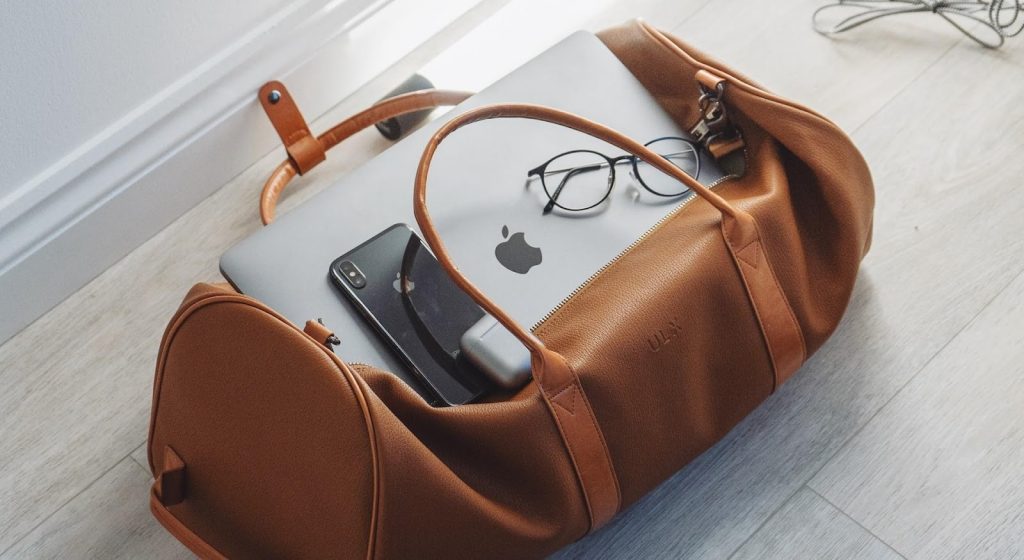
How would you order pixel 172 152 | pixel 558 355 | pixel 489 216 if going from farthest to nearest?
pixel 172 152 < pixel 489 216 < pixel 558 355

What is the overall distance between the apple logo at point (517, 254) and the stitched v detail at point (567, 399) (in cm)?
12

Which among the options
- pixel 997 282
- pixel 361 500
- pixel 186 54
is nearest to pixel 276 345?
pixel 361 500

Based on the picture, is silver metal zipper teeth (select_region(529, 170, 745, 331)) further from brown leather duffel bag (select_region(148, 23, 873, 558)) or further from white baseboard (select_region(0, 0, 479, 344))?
white baseboard (select_region(0, 0, 479, 344))

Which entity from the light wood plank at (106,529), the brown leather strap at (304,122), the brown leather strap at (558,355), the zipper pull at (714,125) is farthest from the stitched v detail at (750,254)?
the light wood plank at (106,529)

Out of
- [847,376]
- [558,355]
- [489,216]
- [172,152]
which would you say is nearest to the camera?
[558,355]

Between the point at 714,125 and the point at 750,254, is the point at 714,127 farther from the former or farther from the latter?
the point at 750,254

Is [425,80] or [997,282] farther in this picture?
[425,80]

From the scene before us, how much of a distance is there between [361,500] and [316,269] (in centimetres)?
23

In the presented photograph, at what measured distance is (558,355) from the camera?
740mm

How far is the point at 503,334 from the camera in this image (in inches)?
30.7

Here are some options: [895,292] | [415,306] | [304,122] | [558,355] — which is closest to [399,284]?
[415,306]

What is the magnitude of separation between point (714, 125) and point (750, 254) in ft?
0.47

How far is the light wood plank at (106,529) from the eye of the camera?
2.96ft

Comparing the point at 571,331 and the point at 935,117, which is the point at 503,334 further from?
the point at 935,117
